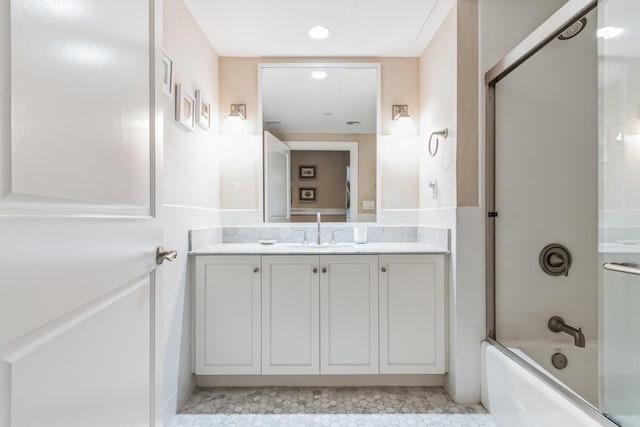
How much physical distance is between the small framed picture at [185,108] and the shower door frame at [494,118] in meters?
1.66

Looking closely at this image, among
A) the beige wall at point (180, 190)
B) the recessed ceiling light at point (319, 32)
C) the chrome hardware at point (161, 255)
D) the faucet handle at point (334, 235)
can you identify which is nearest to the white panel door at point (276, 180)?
the faucet handle at point (334, 235)

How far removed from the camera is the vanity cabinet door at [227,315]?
2.05 meters

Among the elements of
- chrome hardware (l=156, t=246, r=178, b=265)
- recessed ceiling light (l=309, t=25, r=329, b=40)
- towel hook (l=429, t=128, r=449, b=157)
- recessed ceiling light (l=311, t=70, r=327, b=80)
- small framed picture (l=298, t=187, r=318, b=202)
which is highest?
recessed ceiling light (l=309, t=25, r=329, b=40)

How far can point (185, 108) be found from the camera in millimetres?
1907

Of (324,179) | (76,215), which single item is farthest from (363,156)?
(76,215)

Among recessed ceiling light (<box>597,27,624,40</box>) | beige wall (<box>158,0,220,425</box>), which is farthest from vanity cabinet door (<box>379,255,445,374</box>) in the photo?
recessed ceiling light (<box>597,27,624,40</box>)

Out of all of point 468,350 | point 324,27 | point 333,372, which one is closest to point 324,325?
point 333,372

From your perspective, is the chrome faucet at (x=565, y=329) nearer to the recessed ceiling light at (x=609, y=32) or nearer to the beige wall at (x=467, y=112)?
the beige wall at (x=467, y=112)

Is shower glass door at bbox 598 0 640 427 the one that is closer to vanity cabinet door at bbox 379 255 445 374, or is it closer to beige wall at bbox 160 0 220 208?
vanity cabinet door at bbox 379 255 445 374

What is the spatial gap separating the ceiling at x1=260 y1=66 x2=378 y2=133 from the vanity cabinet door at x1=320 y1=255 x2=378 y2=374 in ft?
3.66

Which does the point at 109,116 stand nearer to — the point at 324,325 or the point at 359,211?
the point at 324,325

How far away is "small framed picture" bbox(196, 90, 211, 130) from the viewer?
2.12 metres

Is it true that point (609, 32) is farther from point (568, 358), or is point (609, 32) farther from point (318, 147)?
point (318, 147)

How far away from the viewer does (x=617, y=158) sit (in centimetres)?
123
